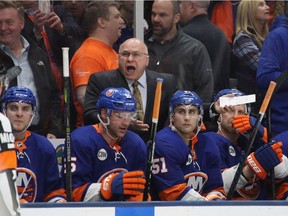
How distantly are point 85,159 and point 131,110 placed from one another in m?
0.41

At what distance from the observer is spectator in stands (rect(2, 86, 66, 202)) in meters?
6.45

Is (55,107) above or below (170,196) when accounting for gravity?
above

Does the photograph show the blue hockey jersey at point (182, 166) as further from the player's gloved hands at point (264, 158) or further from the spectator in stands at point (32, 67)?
the spectator in stands at point (32, 67)

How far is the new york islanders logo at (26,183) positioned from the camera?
6418 millimetres

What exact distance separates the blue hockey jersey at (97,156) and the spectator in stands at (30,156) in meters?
0.13

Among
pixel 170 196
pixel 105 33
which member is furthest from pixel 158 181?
pixel 105 33

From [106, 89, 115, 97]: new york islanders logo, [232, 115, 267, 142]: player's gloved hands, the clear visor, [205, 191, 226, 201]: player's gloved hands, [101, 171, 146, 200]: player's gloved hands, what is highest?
[106, 89, 115, 97]: new york islanders logo

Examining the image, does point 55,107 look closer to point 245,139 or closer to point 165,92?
point 165,92

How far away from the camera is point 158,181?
6633 millimetres

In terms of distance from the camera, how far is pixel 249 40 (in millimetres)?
7730

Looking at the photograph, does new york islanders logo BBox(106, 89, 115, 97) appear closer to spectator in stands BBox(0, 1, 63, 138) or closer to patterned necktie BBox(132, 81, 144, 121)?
patterned necktie BBox(132, 81, 144, 121)

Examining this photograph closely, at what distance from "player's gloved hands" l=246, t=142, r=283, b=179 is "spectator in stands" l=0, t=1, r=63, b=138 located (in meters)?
1.33

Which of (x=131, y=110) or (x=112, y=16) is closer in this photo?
(x=131, y=110)

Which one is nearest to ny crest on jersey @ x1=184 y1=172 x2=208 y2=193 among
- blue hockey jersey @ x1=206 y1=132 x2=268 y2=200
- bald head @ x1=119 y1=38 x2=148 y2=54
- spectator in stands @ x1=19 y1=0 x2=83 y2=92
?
blue hockey jersey @ x1=206 y1=132 x2=268 y2=200
